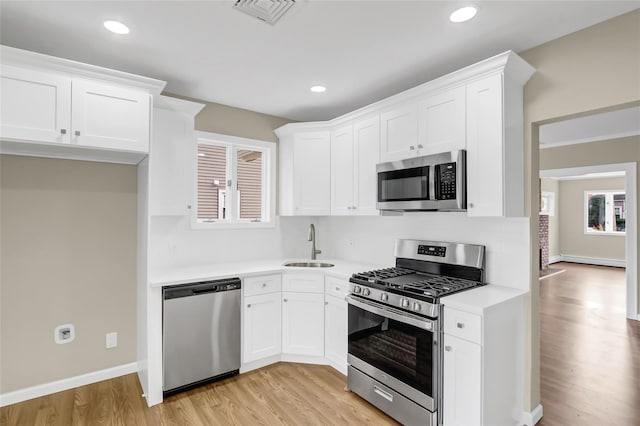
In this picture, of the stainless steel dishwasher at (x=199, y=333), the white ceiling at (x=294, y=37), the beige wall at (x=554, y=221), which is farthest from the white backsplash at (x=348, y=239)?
the beige wall at (x=554, y=221)

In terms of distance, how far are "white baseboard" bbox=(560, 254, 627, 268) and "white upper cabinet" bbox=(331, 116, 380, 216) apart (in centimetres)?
968

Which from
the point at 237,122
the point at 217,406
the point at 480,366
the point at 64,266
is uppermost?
the point at 237,122

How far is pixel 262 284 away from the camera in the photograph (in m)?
3.22

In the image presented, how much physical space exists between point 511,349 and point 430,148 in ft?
5.12

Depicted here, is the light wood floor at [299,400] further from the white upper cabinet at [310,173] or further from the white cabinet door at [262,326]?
the white upper cabinet at [310,173]

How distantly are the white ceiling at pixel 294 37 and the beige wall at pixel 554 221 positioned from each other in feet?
29.8

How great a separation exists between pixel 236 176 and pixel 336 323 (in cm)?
196

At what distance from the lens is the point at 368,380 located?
265 centimetres

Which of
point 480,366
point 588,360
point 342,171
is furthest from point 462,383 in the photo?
point 588,360

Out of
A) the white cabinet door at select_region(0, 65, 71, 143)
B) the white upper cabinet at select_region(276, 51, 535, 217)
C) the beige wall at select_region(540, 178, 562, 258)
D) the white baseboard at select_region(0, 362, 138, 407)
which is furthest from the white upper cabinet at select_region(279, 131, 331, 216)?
the beige wall at select_region(540, 178, 562, 258)

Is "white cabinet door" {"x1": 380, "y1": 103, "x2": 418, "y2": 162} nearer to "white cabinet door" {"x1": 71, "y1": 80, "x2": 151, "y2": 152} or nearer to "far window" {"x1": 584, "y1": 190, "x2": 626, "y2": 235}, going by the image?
"white cabinet door" {"x1": 71, "y1": 80, "x2": 151, "y2": 152}

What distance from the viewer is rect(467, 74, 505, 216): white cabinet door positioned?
222 cm

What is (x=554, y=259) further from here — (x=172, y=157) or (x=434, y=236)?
(x=172, y=157)

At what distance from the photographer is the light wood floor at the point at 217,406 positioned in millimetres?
2438
